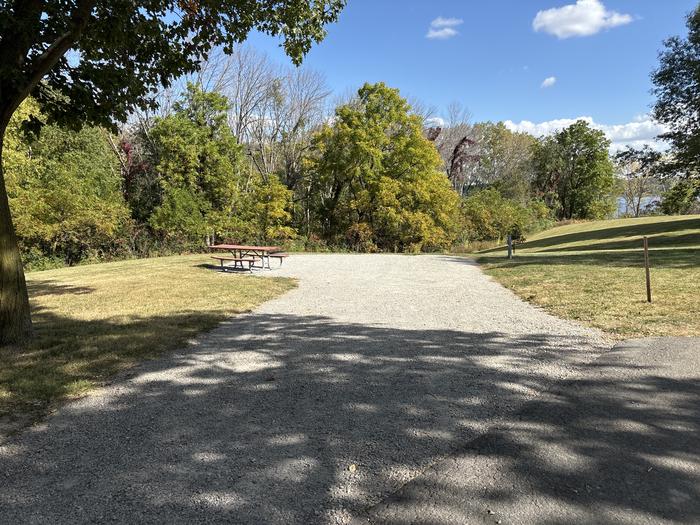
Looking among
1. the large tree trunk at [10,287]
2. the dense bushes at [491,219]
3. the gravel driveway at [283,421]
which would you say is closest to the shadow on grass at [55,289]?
the large tree trunk at [10,287]

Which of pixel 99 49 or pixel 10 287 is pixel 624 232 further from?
pixel 10 287

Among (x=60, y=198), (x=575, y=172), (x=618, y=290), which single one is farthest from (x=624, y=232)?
(x=60, y=198)

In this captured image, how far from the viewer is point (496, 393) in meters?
3.58

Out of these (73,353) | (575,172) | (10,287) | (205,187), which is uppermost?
(575,172)

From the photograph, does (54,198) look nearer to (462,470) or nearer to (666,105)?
(462,470)

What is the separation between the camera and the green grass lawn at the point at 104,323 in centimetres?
393

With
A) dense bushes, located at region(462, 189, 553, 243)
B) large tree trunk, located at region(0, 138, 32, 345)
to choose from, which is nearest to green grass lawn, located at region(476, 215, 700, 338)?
large tree trunk, located at region(0, 138, 32, 345)

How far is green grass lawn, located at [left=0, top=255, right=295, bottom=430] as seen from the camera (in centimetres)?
393

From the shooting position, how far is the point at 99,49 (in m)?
6.08

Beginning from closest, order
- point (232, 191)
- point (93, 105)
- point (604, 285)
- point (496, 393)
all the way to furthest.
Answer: point (496, 393)
point (93, 105)
point (604, 285)
point (232, 191)

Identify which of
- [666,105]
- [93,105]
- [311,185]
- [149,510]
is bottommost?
[149,510]

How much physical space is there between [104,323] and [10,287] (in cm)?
141

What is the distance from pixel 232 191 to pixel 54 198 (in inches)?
346

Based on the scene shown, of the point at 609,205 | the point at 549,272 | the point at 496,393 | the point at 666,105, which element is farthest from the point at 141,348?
the point at 609,205
